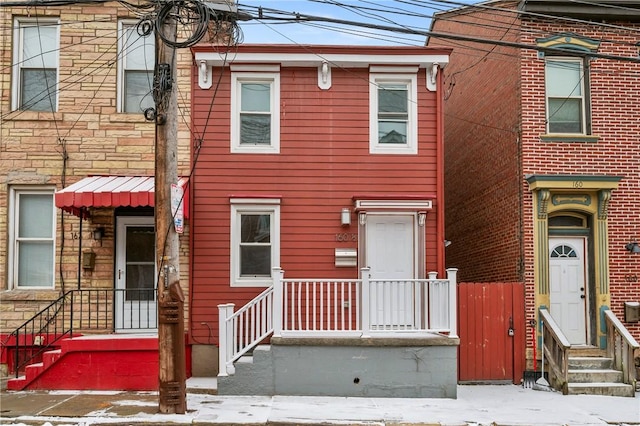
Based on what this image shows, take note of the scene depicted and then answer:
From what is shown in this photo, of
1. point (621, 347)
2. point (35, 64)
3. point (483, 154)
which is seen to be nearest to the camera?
point (621, 347)

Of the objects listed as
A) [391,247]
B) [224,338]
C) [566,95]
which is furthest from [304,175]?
[566,95]

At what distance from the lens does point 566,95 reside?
13.0 meters

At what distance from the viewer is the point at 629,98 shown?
1294cm

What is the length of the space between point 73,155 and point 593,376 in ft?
33.6

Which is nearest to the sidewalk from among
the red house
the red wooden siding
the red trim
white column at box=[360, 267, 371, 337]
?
white column at box=[360, 267, 371, 337]

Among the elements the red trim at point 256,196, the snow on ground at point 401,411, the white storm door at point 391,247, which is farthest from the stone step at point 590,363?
the red trim at point 256,196

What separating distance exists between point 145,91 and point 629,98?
368 inches

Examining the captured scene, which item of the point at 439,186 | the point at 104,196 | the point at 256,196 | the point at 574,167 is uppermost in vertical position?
the point at 574,167

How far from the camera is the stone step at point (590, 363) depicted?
1205 centimetres

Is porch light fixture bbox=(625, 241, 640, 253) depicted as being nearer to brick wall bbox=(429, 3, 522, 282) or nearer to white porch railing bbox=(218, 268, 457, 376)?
brick wall bbox=(429, 3, 522, 282)

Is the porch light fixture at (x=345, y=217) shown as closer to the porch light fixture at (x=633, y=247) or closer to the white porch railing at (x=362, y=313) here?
the white porch railing at (x=362, y=313)

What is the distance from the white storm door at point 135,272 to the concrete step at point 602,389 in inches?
296

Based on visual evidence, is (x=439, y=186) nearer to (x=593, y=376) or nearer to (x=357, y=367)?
(x=357, y=367)

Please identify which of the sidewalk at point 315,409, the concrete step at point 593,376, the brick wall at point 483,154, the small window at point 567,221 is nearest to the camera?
the sidewalk at point 315,409
